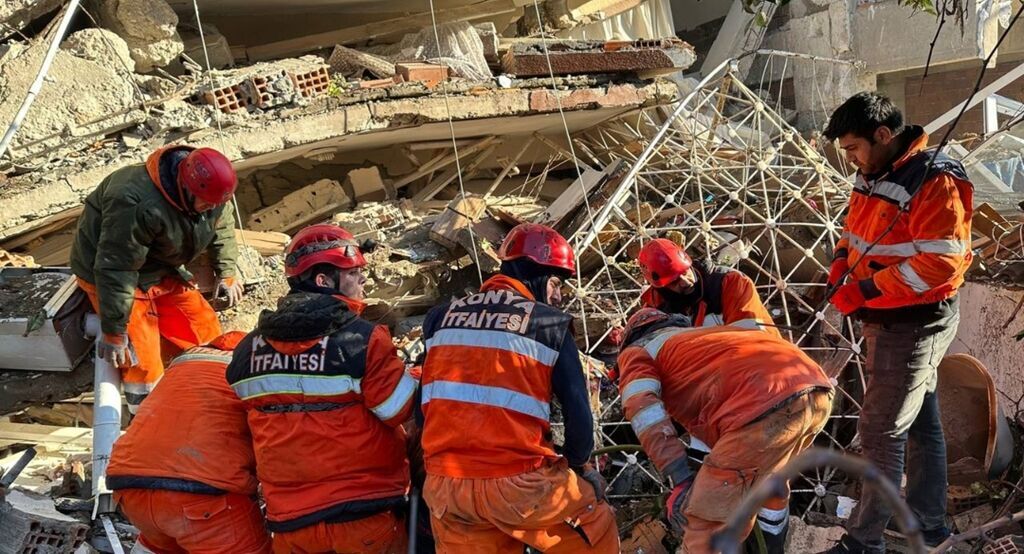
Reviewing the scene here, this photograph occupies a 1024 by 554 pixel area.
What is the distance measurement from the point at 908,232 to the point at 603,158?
587cm

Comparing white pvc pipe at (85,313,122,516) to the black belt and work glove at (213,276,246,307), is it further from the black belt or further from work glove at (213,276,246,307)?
the black belt

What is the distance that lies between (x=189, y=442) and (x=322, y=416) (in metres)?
0.55

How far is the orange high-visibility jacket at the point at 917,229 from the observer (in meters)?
3.67

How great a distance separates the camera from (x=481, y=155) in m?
8.97

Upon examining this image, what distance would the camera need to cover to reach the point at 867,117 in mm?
3787

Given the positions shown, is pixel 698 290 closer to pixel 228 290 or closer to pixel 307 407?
pixel 307 407

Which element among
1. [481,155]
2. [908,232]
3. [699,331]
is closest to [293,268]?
[699,331]

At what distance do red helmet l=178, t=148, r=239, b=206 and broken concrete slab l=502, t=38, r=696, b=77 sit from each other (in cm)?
449

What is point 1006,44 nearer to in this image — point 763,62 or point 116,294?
point 763,62

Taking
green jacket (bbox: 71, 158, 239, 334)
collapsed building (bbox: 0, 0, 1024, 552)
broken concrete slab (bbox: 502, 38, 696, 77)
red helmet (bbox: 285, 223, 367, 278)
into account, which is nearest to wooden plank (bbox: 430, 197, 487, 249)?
collapsed building (bbox: 0, 0, 1024, 552)

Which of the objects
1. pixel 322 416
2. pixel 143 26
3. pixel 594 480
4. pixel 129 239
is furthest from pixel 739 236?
pixel 143 26

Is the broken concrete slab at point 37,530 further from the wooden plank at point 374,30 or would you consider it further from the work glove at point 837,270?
the wooden plank at point 374,30

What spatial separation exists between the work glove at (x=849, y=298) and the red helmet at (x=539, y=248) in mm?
1361

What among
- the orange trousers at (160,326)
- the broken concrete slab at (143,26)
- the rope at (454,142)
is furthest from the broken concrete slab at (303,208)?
the orange trousers at (160,326)
